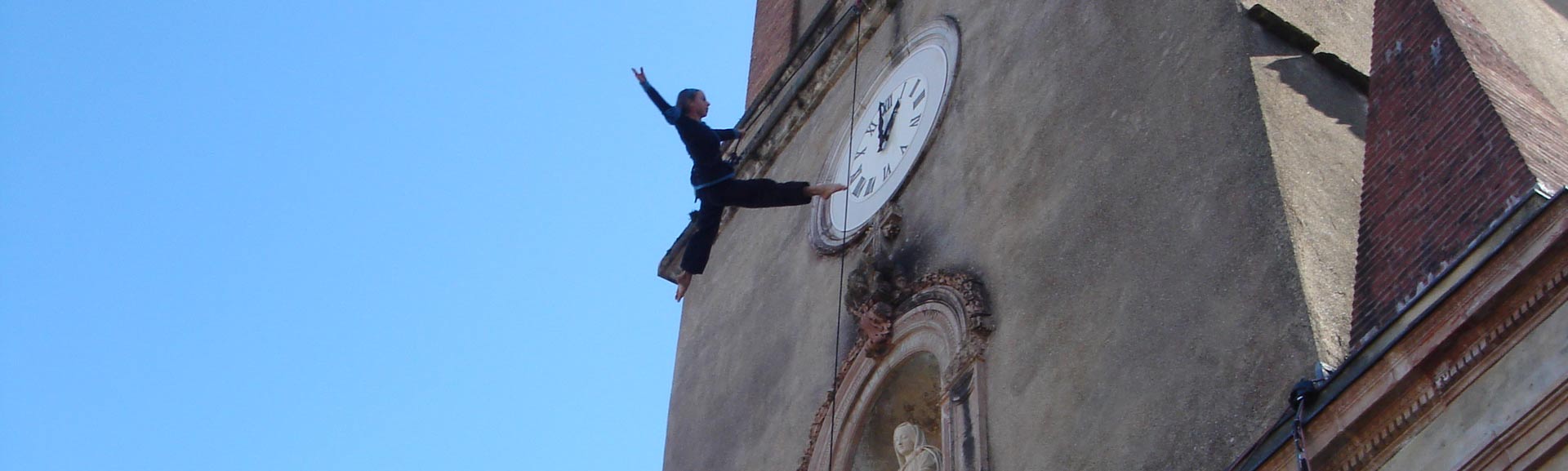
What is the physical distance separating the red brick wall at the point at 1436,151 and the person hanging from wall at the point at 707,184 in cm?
381

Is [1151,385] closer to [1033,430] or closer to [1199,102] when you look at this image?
[1033,430]

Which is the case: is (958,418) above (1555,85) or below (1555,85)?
below

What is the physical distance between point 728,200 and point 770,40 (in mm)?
6915

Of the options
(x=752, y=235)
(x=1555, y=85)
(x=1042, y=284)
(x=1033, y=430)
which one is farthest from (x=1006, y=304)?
(x=752, y=235)

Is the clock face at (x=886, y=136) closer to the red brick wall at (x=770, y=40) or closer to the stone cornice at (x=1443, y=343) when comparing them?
the red brick wall at (x=770, y=40)

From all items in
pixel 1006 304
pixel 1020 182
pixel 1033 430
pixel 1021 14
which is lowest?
pixel 1033 430

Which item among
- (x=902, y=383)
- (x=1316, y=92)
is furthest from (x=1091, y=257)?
(x=902, y=383)

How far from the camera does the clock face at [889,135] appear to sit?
46.0 ft

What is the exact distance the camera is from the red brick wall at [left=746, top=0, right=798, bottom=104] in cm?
1905

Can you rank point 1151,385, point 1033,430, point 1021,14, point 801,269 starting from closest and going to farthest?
point 1151,385
point 1033,430
point 1021,14
point 801,269

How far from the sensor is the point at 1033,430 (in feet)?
34.8

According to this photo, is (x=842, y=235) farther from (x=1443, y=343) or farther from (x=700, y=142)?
(x=1443, y=343)

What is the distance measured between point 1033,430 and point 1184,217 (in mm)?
1276

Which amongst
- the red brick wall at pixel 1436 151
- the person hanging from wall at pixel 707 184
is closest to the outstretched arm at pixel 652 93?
the person hanging from wall at pixel 707 184
